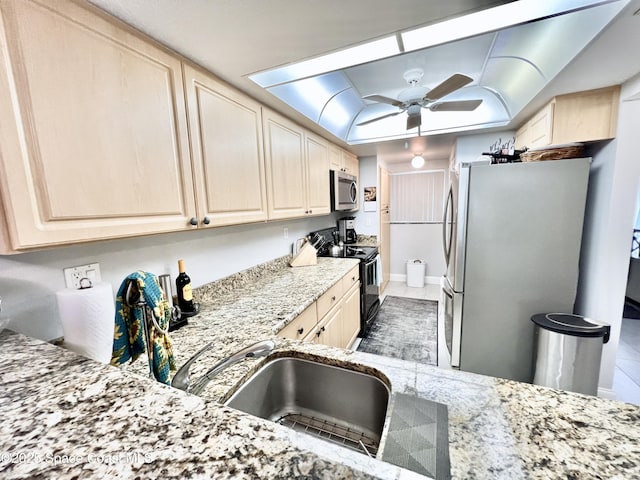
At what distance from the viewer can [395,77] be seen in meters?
2.12

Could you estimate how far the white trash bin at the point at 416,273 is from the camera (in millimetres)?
4492

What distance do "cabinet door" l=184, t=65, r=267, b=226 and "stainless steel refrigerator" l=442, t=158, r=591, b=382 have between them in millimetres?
1527

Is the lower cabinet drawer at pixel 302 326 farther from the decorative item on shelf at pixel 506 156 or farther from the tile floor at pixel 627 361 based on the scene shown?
the decorative item on shelf at pixel 506 156

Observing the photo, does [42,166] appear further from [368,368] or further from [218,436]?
[368,368]

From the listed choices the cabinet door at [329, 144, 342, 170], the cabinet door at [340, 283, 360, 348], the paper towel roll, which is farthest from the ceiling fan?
the paper towel roll

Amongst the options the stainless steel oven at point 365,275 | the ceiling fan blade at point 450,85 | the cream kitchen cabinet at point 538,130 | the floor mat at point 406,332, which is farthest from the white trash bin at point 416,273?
the ceiling fan blade at point 450,85

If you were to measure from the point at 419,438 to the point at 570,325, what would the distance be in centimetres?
177

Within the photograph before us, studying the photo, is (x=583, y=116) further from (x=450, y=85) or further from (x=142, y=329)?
(x=142, y=329)

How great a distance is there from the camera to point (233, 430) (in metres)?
0.44

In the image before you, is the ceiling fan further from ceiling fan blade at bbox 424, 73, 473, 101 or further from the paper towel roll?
the paper towel roll

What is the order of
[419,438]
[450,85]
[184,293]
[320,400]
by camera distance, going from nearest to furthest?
[419,438], [320,400], [184,293], [450,85]

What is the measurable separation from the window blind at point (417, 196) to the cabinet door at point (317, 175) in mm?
2418

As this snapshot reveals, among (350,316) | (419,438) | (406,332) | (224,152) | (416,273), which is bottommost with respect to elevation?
(406,332)

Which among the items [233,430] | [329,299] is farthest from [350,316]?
[233,430]
